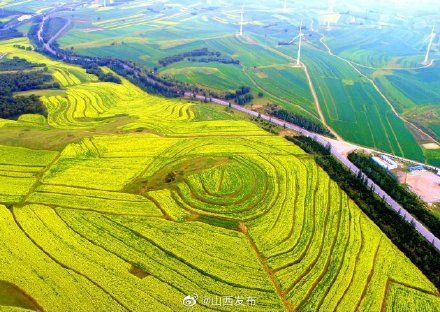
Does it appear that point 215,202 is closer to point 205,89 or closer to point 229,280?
point 229,280

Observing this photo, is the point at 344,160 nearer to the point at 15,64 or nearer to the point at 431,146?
the point at 431,146

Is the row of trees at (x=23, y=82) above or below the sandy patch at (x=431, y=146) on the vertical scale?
above

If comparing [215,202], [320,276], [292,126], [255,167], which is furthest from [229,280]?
[292,126]

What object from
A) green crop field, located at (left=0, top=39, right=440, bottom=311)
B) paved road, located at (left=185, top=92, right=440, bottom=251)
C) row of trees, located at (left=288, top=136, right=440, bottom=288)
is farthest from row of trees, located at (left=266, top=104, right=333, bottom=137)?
row of trees, located at (left=288, top=136, right=440, bottom=288)

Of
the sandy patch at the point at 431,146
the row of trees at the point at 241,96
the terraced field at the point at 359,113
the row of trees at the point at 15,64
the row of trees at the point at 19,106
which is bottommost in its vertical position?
the sandy patch at the point at 431,146

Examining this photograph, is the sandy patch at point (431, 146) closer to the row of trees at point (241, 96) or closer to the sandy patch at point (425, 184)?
the sandy patch at point (425, 184)

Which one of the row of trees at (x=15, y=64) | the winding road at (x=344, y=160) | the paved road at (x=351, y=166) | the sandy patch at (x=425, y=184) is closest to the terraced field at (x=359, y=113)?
the winding road at (x=344, y=160)

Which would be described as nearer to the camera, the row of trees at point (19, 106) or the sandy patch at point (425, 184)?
the sandy patch at point (425, 184)
